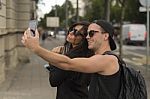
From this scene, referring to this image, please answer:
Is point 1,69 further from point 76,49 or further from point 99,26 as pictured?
point 99,26

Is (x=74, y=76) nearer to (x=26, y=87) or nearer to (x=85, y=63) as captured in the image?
(x=85, y=63)

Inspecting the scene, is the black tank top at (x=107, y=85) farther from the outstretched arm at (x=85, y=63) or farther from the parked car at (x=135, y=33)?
the parked car at (x=135, y=33)

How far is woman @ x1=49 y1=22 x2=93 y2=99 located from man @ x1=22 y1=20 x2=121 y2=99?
841 millimetres

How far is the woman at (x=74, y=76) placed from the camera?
16.1 ft

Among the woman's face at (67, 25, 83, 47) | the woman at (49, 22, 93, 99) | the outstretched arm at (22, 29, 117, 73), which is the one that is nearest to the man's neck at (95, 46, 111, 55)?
the outstretched arm at (22, 29, 117, 73)

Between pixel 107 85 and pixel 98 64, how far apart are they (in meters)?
0.19

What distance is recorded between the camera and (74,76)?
4.95 meters

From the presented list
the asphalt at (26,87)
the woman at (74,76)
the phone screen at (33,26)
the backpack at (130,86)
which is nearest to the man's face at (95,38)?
the backpack at (130,86)

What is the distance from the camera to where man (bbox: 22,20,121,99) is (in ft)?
12.5

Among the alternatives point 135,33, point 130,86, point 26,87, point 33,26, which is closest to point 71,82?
point 130,86

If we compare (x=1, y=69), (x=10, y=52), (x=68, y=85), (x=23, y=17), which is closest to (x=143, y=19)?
(x=23, y=17)

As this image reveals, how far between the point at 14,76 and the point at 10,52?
2.13 m

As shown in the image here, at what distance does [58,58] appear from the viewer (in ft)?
12.5

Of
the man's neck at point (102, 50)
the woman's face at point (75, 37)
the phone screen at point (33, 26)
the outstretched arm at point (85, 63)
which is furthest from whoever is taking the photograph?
the woman's face at point (75, 37)
